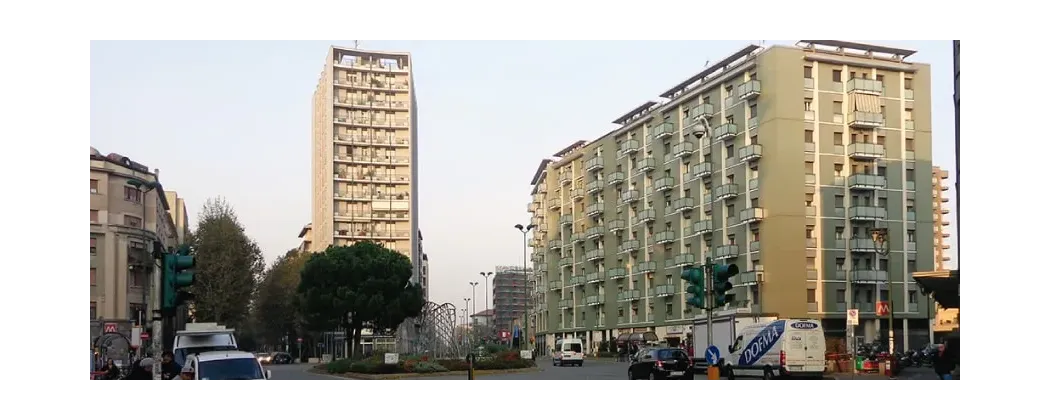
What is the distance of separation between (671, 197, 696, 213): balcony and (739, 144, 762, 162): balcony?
8.61 metres

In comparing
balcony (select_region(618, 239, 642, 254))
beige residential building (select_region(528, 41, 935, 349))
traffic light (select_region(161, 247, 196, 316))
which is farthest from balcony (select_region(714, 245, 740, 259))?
traffic light (select_region(161, 247, 196, 316))

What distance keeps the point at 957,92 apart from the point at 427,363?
87.8 ft

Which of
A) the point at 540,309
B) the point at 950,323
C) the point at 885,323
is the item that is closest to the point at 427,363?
the point at 885,323

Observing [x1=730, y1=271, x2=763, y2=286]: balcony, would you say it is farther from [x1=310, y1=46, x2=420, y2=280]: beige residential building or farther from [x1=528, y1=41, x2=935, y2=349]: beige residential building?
[x1=310, y1=46, x2=420, y2=280]: beige residential building

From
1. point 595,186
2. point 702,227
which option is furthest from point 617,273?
point 702,227

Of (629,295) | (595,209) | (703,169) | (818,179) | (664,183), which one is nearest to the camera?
(818,179)

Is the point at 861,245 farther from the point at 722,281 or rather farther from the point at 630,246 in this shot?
the point at 722,281

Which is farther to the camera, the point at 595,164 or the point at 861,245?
the point at 595,164

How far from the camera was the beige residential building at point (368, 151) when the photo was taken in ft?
395

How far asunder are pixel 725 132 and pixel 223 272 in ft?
121

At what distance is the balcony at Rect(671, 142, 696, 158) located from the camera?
83625 mm

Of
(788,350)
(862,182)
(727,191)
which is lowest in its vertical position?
(788,350)

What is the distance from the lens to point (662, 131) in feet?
285

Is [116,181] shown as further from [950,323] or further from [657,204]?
[950,323]
